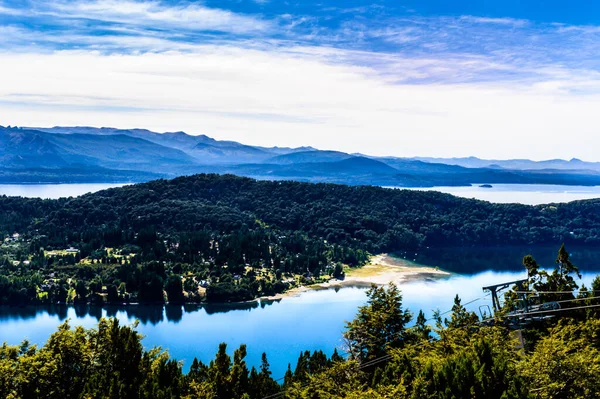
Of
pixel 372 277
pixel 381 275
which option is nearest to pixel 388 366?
pixel 372 277

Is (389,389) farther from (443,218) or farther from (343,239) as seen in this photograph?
(443,218)

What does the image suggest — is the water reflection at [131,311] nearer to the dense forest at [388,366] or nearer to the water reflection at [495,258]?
the dense forest at [388,366]

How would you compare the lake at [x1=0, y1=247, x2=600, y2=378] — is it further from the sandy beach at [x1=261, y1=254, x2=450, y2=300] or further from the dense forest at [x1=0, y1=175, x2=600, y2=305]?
the dense forest at [x1=0, y1=175, x2=600, y2=305]

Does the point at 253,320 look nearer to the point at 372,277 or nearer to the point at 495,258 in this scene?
the point at 372,277

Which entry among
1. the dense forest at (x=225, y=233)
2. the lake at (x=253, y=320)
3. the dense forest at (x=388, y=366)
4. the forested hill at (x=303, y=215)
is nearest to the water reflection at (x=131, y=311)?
the lake at (x=253, y=320)

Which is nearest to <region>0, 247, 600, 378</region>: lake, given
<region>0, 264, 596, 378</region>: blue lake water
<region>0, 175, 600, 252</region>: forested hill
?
<region>0, 264, 596, 378</region>: blue lake water
